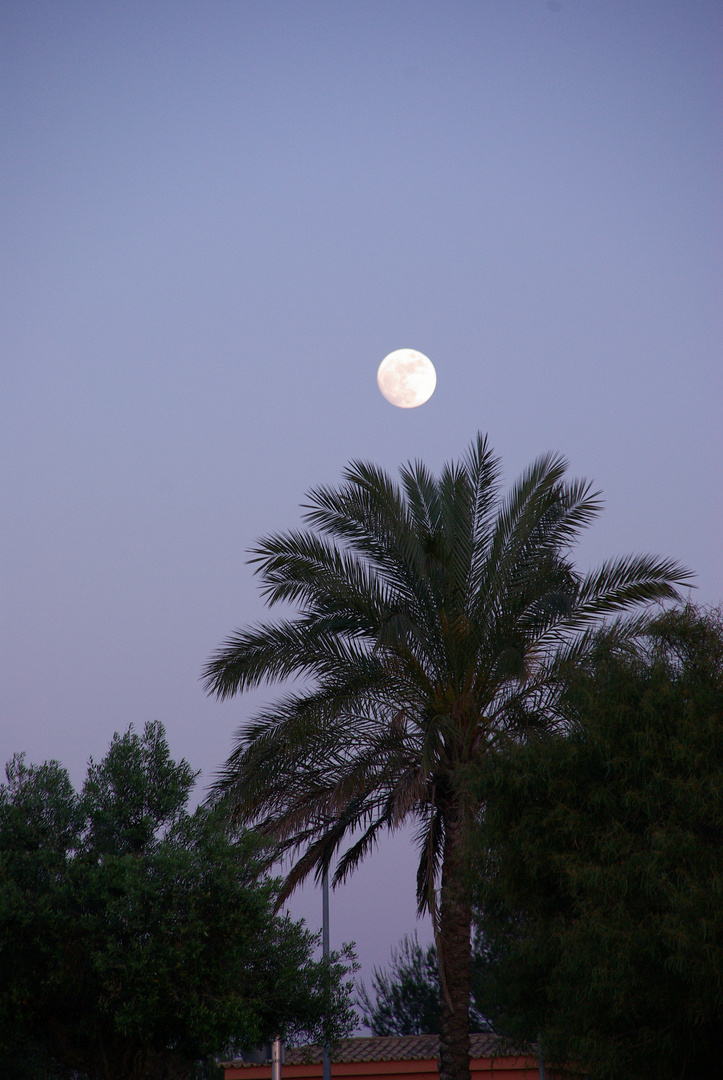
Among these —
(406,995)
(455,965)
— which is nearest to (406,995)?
(406,995)

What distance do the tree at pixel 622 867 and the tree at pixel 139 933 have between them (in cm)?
330

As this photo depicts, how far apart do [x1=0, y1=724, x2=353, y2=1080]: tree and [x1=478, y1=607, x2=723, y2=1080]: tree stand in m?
3.30

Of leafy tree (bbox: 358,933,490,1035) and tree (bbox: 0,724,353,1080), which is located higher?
leafy tree (bbox: 358,933,490,1035)

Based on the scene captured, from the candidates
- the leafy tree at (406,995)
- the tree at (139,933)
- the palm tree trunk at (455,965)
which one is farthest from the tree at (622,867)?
the leafy tree at (406,995)

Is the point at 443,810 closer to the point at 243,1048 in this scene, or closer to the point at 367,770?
the point at 367,770

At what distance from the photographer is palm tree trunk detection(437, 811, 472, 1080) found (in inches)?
573

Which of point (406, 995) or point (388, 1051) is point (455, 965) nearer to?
point (388, 1051)

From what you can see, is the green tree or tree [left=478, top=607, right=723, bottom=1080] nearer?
tree [left=478, top=607, right=723, bottom=1080]

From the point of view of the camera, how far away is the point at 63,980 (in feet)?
46.6

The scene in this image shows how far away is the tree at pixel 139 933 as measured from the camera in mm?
14000

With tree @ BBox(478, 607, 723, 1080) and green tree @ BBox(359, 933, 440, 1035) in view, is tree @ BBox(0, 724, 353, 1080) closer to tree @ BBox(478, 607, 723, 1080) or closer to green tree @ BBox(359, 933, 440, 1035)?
tree @ BBox(478, 607, 723, 1080)

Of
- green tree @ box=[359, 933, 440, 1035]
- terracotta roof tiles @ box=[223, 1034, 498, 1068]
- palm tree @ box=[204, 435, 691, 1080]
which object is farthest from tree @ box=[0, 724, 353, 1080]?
green tree @ box=[359, 933, 440, 1035]

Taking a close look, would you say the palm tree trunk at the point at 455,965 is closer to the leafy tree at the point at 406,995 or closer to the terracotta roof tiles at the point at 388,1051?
the terracotta roof tiles at the point at 388,1051

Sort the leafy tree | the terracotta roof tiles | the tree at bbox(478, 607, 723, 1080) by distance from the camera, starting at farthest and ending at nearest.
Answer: the leafy tree → the terracotta roof tiles → the tree at bbox(478, 607, 723, 1080)
